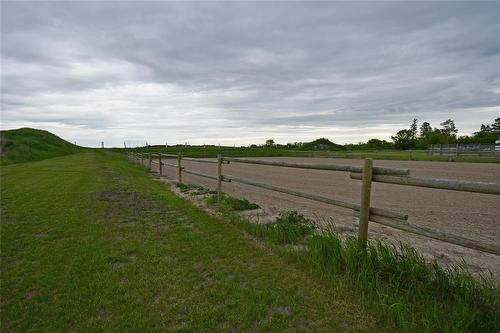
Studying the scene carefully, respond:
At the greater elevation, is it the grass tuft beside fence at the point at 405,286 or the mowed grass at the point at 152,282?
the grass tuft beside fence at the point at 405,286

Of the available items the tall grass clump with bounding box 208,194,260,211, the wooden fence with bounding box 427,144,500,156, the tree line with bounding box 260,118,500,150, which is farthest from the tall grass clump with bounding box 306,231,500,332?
the tree line with bounding box 260,118,500,150

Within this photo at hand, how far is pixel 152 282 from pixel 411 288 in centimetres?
287

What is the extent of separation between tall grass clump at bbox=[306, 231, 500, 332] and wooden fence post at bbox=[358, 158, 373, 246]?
16 cm

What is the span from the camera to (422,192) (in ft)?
32.8

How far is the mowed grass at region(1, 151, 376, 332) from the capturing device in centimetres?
263

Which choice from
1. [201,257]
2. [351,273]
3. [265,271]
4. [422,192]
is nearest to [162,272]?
[201,257]

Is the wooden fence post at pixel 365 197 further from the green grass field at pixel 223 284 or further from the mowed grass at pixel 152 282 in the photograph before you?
the mowed grass at pixel 152 282

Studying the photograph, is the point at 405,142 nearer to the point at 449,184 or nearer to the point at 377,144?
the point at 377,144

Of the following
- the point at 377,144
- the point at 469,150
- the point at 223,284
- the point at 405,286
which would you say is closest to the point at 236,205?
the point at 223,284

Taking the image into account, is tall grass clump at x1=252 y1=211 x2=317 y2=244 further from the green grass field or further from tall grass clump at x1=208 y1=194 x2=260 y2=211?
tall grass clump at x1=208 y1=194 x2=260 y2=211

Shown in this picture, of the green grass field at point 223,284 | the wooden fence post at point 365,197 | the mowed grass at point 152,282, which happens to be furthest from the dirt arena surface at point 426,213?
the mowed grass at point 152,282

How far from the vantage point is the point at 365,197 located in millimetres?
3453

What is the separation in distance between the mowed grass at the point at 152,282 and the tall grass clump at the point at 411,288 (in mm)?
265

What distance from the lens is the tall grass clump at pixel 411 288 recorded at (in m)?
2.43
